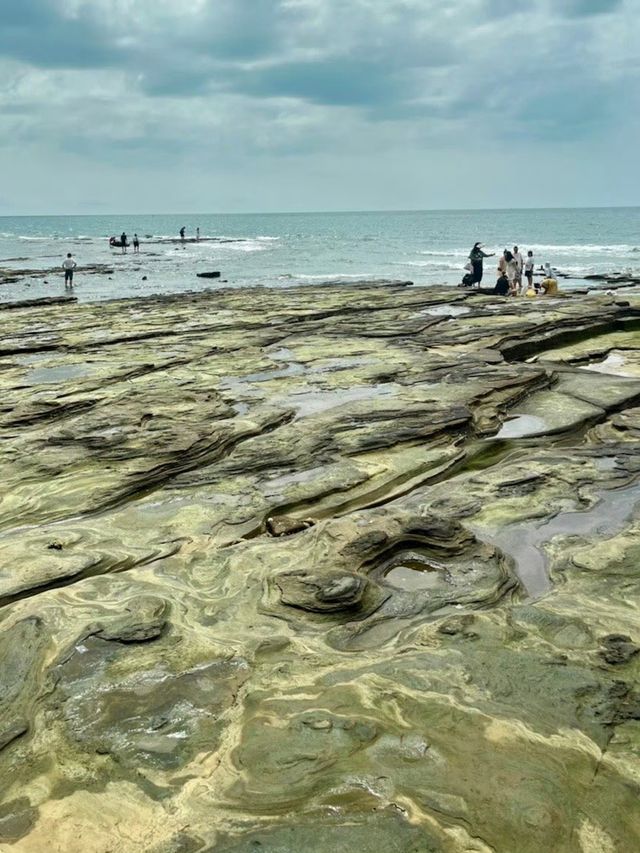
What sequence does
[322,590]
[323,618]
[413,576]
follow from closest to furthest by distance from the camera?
[323,618], [322,590], [413,576]

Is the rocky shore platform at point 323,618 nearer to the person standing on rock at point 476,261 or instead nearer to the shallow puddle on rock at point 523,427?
the shallow puddle on rock at point 523,427

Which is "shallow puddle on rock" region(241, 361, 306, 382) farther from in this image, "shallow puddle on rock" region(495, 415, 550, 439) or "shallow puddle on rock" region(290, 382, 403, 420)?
"shallow puddle on rock" region(495, 415, 550, 439)

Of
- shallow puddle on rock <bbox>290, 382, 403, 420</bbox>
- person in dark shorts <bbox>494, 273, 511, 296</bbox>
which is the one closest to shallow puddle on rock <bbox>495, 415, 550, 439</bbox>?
shallow puddle on rock <bbox>290, 382, 403, 420</bbox>

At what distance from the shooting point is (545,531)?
6594 mm

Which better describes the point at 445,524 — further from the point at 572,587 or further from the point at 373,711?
the point at 373,711

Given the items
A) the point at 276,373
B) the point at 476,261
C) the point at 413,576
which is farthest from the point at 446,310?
the point at 413,576

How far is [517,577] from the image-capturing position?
579cm

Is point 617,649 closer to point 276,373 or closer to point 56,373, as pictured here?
point 276,373

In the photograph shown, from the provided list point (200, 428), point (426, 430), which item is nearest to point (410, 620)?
point (426, 430)

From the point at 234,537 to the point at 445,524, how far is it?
6.45ft

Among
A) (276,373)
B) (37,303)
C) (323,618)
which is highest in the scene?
(37,303)

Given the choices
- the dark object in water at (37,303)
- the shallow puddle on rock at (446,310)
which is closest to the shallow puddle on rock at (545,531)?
the shallow puddle on rock at (446,310)

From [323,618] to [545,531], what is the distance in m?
2.55

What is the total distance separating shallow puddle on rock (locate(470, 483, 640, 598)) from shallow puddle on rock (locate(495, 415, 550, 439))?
2196 mm
